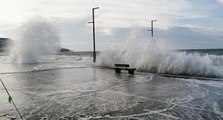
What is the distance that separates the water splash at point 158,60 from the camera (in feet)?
67.5

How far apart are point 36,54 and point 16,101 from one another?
106ft

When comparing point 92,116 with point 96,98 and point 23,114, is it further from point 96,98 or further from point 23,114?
point 96,98

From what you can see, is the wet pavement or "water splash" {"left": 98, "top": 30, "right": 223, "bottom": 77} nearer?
the wet pavement

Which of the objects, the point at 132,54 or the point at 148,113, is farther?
the point at 132,54

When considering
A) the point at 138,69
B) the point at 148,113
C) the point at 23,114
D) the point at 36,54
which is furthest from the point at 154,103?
the point at 36,54

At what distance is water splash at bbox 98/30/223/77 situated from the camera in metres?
20.6

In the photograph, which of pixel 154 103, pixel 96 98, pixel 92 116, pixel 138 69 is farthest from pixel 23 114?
pixel 138 69

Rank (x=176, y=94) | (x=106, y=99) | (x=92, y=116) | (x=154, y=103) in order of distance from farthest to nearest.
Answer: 1. (x=176, y=94)
2. (x=106, y=99)
3. (x=154, y=103)
4. (x=92, y=116)

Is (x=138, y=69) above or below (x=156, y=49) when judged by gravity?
below

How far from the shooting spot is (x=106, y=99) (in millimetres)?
10383

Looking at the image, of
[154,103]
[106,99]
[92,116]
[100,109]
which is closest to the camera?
[92,116]

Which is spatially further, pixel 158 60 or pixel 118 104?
pixel 158 60

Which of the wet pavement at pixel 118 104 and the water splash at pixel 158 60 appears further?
the water splash at pixel 158 60

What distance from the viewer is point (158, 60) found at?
23.4 metres
